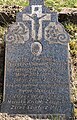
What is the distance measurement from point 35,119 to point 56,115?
519 millimetres

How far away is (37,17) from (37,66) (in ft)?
3.21

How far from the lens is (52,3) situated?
1085 centimetres

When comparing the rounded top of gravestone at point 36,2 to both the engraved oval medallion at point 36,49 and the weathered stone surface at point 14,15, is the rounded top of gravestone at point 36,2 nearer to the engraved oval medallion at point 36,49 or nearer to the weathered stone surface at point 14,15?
the engraved oval medallion at point 36,49

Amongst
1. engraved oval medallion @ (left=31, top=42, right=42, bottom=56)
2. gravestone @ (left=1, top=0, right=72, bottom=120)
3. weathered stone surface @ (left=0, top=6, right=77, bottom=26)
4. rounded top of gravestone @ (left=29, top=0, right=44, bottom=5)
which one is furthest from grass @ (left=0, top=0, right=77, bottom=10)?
engraved oval medallion @ (left=31, top=42, right=42, bottom=56)

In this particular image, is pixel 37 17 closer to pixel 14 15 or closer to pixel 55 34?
pixel 55 34

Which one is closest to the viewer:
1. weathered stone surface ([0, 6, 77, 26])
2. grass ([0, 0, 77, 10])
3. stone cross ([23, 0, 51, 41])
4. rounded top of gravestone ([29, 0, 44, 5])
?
stone cross ([23, 0, 51, 41])

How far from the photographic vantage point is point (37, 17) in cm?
822

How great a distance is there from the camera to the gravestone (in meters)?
7.66

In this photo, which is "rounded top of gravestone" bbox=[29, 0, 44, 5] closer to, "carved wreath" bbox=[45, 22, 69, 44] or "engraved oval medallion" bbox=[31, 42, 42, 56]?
"carved wreath" bbox=[45, 22, 69, 44]

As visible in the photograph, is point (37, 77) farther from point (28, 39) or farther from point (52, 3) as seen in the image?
point (52, 3)

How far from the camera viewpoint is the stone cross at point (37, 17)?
809cm

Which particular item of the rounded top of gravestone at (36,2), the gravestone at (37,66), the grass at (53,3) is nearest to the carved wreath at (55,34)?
the gravestone at (37,66)

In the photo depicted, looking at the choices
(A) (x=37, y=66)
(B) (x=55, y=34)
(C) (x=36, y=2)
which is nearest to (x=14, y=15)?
(C) (x=36, y=2)

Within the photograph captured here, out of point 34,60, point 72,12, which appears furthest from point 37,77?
point 72,12
